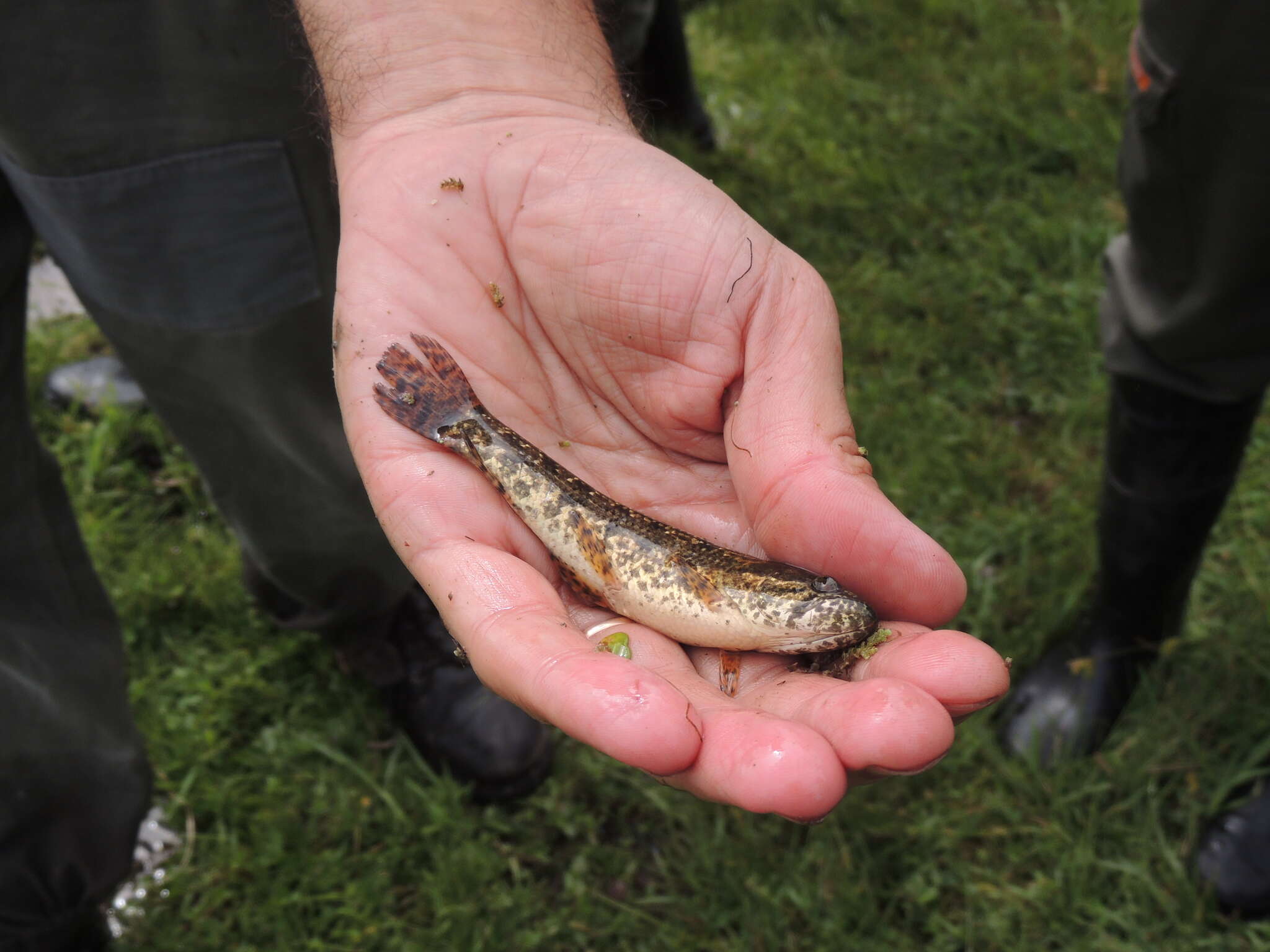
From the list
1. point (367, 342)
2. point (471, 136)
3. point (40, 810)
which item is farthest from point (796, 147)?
point (40, 810)

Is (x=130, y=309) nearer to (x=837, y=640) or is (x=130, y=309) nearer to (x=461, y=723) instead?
(x=461, y=723)

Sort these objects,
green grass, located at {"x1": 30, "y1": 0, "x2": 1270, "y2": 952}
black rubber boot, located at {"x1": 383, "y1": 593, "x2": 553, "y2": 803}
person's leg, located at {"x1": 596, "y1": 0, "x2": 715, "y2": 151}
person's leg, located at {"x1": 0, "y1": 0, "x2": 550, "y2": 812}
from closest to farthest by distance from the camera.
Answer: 1. person's leg, located at {"x1": 0, "y1": 0, "x2": 550, "y2": 812}
2. green grass, located at {"x1": 30, "y1": 0, "x2": 1270, "y2": 952}
3. black rubber boot, located at {"x1": 383, "y1": 593, "x2": 553, "y2": 803}
4. person's leg, located at {"x1": 596, "y1": 0, "x2": 715, "y2": 151}

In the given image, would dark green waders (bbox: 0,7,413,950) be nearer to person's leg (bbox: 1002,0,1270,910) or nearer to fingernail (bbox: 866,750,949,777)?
fingernail (bbox: 866,750,949,777)

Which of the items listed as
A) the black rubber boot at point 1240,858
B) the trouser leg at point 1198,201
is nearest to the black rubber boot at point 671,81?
the trouser leg at point 1198,201

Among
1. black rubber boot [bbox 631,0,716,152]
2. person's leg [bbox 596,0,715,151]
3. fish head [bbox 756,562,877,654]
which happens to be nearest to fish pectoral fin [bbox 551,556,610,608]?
fish head [bbox 756,562,877,654]

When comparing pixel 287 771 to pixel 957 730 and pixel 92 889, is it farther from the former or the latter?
pixel 957 730

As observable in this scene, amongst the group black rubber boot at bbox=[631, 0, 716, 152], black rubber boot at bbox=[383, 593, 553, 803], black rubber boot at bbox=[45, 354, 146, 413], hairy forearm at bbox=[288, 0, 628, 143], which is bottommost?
black rubber boot at bbox=[383, 593, 553, 803]

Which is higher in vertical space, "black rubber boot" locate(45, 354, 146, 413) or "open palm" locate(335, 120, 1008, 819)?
"open palm" locate(335, 120, 1008, 819)
